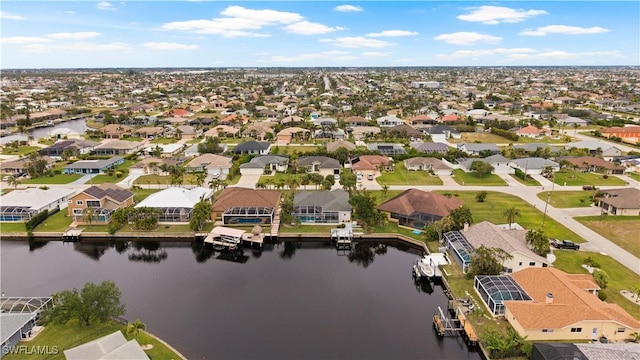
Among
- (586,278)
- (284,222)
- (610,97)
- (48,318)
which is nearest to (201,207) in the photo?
(284,222)

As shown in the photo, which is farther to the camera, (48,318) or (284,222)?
(284,222)

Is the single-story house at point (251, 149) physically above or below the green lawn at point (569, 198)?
above

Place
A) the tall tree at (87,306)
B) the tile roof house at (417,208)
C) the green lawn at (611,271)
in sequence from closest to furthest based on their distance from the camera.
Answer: the tall tree at (87,306) → the green lawn at (611,271) → the tile roof house at (417,208)

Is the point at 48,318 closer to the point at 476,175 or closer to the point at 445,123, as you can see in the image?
the point at 476,175

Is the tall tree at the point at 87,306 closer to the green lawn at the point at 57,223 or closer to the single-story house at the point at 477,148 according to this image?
the green lawn at the point at 57,223

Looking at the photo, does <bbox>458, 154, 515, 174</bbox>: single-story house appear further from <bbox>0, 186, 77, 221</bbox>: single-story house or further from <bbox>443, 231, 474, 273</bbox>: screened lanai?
<bbox>0, 186, 77, 221</bbox>: single-story house

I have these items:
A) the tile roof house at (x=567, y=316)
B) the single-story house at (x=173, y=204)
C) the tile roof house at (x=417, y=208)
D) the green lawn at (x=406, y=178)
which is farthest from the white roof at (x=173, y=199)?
the tile roof house at (x=567, y=316)

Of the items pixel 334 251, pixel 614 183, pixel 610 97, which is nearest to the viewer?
pixel 334 251
